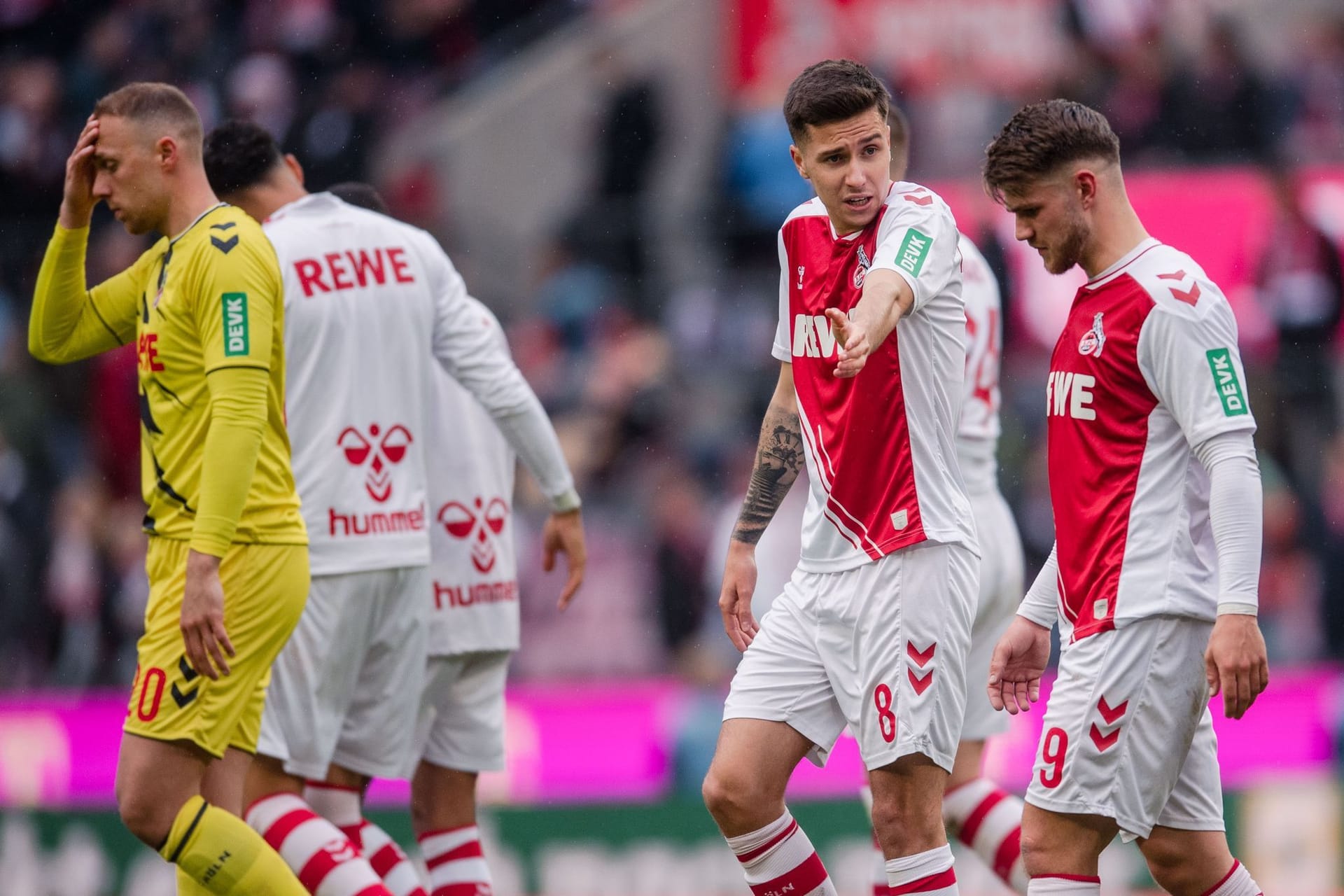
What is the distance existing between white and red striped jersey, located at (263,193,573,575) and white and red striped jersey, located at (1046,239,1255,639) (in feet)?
7.08

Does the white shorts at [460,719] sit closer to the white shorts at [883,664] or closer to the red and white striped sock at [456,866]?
the red and white striped sock at [456,866]

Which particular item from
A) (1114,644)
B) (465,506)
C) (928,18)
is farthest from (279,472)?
(928,18)

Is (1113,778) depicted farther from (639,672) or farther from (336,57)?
(336,57)

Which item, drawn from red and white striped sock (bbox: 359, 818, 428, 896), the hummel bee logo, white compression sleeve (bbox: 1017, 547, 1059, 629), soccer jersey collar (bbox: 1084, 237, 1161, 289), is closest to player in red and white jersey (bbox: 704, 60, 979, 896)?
white compression sleeve (bbox: 1017, 547, 1059, 629)

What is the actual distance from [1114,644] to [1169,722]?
0.77ft

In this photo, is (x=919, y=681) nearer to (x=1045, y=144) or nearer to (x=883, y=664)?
(x=883, y=664)

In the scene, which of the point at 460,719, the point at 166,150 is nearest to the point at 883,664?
the point at 460,719

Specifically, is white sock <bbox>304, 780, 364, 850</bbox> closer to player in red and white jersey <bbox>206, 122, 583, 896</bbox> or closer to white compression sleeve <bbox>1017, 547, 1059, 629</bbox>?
player in red and white jersey <bbox>206, 122, 583, 896</bbox>

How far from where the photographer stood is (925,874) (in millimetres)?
4652

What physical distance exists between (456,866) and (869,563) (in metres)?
2.23

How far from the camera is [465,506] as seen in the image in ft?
21.1

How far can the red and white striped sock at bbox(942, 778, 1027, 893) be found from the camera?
6051 millimetres

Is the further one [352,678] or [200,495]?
[352,678]

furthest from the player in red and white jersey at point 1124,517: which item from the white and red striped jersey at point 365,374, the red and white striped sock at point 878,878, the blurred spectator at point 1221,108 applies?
the blurred spectator at point 1221,108
